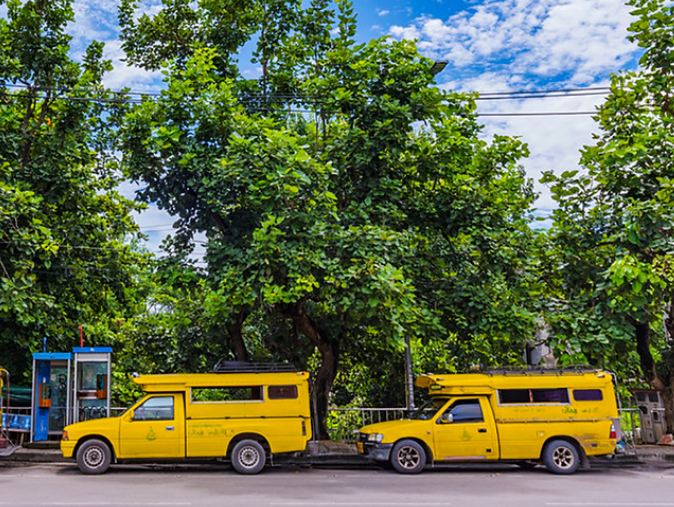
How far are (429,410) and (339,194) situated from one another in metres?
5.96

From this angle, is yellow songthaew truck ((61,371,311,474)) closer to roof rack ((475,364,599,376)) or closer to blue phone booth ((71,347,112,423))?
blue phone booth ((71,347,112,423))

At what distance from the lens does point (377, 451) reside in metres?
13.2

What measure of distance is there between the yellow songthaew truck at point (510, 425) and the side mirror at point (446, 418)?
0.8 inches

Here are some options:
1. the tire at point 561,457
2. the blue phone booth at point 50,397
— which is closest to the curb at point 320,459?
the blue phone booth at point 50,397

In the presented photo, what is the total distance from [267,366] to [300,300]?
6.02ft

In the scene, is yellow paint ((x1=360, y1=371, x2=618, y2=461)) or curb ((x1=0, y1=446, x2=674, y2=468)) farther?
curb ((x1=0, y1=446, x2=674, y2=468))

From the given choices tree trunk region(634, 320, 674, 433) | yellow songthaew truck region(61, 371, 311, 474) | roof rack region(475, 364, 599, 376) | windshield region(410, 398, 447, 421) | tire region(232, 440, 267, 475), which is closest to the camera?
yellow songthaew truck region(61, 371, 311, 474)

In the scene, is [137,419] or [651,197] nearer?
[137,419]

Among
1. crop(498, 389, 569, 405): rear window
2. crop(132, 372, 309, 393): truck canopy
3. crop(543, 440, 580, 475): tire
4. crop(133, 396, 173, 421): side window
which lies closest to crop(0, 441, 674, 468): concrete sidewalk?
crop(543, 440, 580, 475): tire

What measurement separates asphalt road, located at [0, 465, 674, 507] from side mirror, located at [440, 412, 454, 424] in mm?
1104

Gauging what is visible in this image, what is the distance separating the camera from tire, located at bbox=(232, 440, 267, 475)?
513 inches

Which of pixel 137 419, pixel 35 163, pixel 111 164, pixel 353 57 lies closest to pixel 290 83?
pixel 353 57

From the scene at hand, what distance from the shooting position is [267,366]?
555 inches

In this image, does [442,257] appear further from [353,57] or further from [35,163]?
[35,163]
